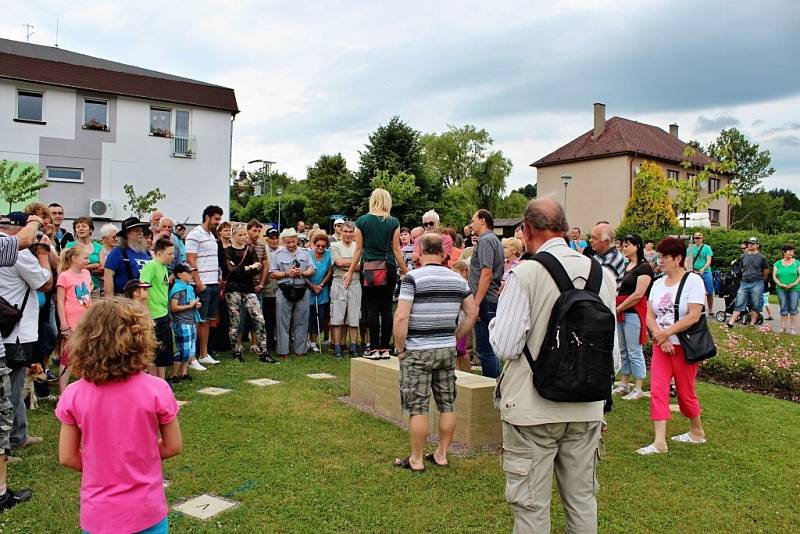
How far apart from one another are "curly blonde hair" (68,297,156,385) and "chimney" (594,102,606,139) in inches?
1955

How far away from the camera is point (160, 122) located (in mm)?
26797

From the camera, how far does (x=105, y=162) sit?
25.5 meters

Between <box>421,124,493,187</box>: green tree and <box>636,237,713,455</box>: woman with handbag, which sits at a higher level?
<box>421,124,493,187</box>: green tree

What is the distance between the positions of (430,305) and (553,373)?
5.91ft

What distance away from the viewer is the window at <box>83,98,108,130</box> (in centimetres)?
2522

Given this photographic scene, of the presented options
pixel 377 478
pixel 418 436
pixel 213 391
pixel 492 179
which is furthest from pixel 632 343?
pixel 492 179

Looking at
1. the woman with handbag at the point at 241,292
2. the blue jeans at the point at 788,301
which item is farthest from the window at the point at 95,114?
the blue jeans at the point at 788,301

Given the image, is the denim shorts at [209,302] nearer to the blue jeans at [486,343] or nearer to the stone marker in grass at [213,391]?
the stone marker in grass at [213,391]

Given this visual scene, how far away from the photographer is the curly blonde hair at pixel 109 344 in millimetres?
2385

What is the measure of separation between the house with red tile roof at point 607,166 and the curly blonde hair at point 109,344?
43.5 meters

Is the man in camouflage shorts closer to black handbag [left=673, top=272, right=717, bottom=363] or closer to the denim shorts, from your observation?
black handbag [left=673, top=272, right=717, bottom=363]

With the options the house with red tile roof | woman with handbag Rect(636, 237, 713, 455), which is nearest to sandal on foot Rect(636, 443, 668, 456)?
woman with handbag Rect(636, 237, 713, 455)

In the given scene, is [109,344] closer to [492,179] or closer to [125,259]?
[125,259]

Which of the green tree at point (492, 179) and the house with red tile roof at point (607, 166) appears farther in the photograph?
the green tree at point (492, 179)
